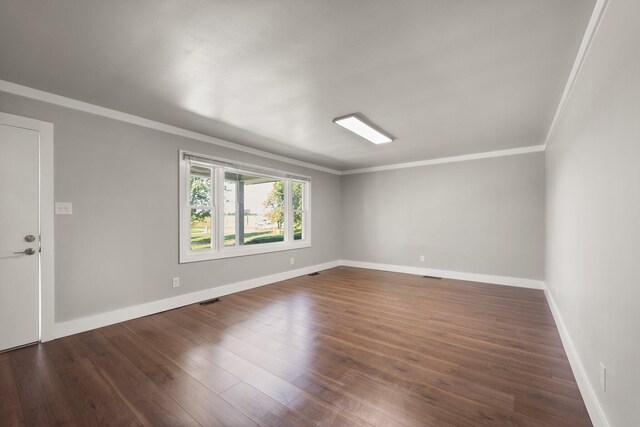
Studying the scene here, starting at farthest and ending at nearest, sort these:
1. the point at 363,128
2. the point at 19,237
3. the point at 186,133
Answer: the point at 186,133 < the point at 363,128 < the point at 19,237

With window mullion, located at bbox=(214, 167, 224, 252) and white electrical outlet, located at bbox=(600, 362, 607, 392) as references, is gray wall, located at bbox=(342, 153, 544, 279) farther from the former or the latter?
white electrical outlet, located at bbox=(600, 362, 607, 392)

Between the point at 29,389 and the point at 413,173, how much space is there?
6.18 meters

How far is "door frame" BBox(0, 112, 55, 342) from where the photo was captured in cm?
270

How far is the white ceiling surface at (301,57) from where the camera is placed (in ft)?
5.34

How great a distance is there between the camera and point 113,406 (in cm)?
178

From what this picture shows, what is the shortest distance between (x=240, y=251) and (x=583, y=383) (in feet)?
13.9

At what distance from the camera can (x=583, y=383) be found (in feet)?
6.14

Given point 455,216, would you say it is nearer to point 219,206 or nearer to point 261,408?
point 219,206

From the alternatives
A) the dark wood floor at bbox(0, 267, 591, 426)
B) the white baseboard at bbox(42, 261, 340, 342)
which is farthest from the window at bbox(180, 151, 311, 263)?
the dark wood floor at bbox(0, 267, 591, 426)

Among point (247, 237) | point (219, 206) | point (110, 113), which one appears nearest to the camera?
point (110, 113)

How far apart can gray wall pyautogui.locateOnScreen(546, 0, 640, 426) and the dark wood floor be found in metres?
0.51

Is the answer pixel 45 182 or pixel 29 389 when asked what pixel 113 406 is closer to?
pixel 29 389

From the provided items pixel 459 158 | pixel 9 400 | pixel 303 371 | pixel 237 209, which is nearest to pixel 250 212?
pixel 237 209

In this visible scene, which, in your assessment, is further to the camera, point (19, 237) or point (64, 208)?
point (64, 208)
